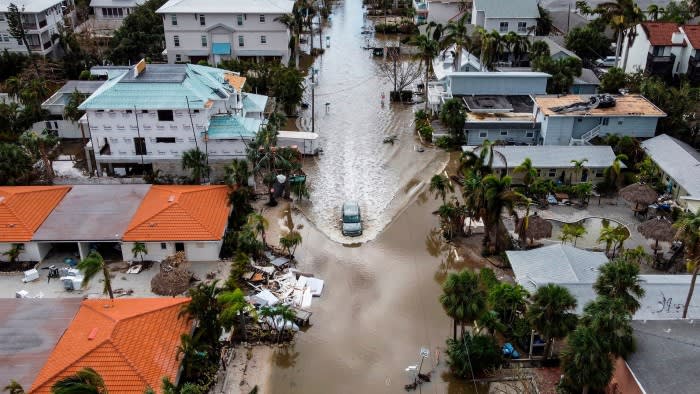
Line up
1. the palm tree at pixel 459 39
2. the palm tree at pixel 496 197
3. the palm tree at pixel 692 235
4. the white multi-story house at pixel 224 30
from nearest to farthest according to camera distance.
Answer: the palm tree at pixel 692 235 < the palm tree at pixel 496 197 < the palm tree at pixel 459 39 < the white multi-story house at pixel 224 30

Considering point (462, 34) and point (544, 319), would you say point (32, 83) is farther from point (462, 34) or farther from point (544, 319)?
point (544, 319)

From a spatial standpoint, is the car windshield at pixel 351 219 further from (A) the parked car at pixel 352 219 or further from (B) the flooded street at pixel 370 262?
(B) the flooded street at pixel 370 262

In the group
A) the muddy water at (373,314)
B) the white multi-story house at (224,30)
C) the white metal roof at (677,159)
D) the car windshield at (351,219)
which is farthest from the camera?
the white multi-story house at (224,30)

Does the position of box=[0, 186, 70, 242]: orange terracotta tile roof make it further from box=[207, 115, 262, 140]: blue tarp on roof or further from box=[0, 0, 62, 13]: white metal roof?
box=[0, 0, 62, 13]: white metal roof

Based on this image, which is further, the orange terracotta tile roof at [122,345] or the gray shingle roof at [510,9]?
the gray shingle roof at [510,9]

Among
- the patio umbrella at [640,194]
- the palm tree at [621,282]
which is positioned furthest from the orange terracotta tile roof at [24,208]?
the patio umbrella at [640,194]

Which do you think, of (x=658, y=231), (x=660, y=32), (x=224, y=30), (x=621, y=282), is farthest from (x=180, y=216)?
(x=660, y=32)

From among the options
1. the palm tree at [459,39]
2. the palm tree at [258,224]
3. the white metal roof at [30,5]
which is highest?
the white metal roof at [30,5]

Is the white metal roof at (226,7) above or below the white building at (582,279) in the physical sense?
above

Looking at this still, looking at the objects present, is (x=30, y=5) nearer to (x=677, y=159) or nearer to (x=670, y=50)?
(x=677, y=159)
